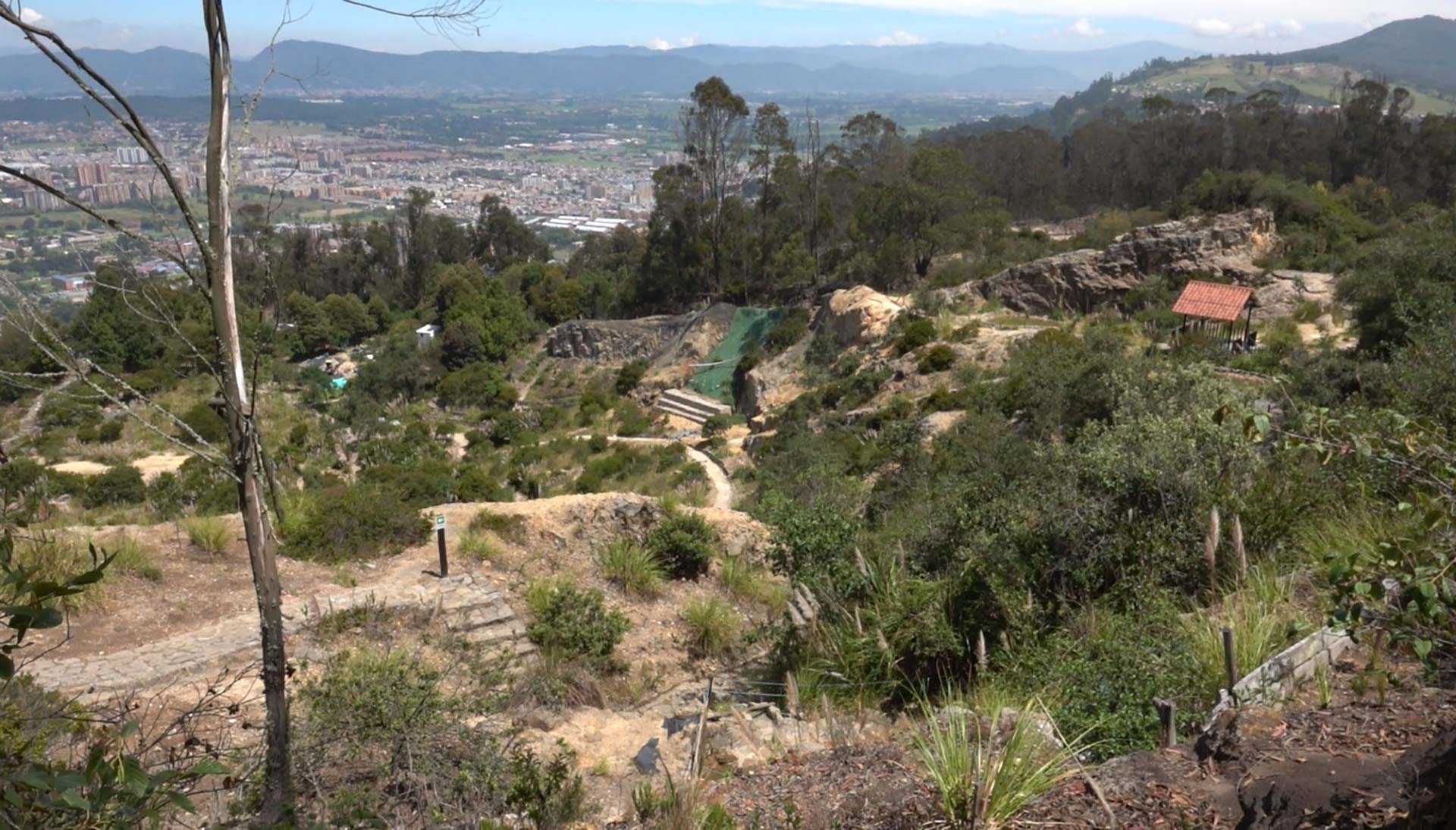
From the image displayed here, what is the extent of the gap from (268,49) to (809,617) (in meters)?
5.86

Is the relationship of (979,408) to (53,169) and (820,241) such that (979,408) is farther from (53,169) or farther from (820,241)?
(820,241)

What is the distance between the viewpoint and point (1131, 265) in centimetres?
2450

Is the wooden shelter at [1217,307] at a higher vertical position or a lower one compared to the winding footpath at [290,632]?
higher

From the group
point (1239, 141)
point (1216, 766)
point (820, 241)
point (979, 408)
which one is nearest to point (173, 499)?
point (979, 408)

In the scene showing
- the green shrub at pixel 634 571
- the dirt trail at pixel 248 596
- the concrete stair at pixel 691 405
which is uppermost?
the dirt trail at pixel 248 596

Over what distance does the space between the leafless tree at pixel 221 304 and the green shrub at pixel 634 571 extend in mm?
6815

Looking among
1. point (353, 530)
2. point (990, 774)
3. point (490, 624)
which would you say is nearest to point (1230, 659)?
point (990, 774)

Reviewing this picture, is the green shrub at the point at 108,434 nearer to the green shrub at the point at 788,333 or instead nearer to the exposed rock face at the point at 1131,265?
the green shrub at the point at 788,333

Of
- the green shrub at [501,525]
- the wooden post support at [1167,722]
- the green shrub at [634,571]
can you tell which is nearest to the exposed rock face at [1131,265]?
the green shrub at [634,571]

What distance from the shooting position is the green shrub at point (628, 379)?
28.0 metres

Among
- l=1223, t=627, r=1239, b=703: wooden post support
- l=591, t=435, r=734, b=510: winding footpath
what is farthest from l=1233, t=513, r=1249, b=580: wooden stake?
l=591, t=435, r=734, b=510: winding footpath

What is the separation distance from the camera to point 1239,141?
40281 mm

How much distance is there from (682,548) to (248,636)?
4.20 metres

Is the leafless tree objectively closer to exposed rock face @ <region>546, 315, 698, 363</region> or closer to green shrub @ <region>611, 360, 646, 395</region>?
green shrub @ <region>611, 360, 646, 395</region>
